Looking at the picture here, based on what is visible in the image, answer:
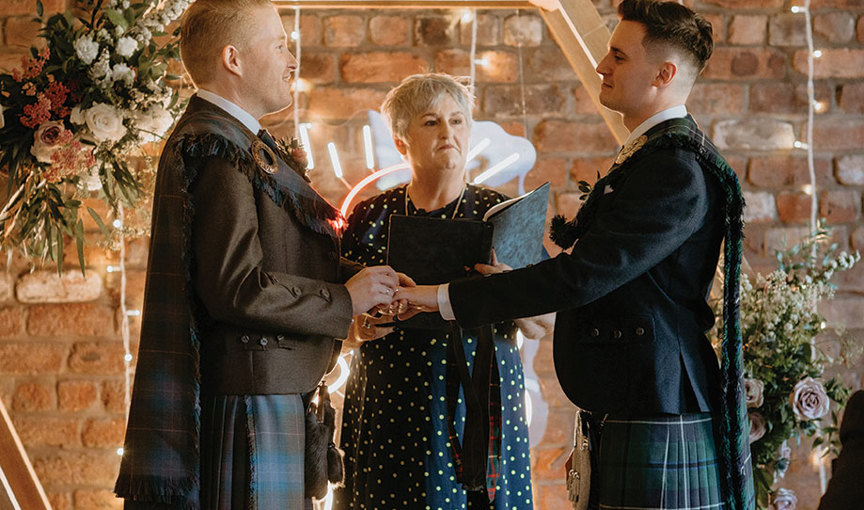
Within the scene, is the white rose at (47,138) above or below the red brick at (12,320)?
above

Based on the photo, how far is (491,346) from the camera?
203 cm

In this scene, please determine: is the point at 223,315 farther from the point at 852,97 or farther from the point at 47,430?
the point at 852,97

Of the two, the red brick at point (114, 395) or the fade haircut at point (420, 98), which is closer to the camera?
the fade haircut at point (420, 98)

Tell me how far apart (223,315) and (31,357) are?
1.71 meters

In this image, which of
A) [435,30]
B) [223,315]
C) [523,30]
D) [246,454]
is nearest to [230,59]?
[223,315]

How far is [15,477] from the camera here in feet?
8.33

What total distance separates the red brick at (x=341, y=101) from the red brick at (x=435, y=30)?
0.24 metres

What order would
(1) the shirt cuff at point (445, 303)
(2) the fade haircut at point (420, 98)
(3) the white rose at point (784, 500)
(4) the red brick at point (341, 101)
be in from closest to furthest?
(1) the shirt cuff at point (445, 303) → (2) the fade haircut at point (420, 98) → (3) the white rose at point (784, 500) → (4) the red brick at point (341, 101)

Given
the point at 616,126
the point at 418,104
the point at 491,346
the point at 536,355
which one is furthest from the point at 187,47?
the point at 536,355

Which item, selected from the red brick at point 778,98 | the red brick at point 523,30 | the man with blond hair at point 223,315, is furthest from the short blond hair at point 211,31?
the red brick at point 778,98

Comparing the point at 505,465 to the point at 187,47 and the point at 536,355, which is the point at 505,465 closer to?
the point at 536,355

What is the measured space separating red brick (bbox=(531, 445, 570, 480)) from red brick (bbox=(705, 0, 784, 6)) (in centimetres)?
163

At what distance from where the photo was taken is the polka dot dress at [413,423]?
6.88 feet

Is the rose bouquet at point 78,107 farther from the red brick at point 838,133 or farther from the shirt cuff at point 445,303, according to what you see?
the red brick at point 838,133
